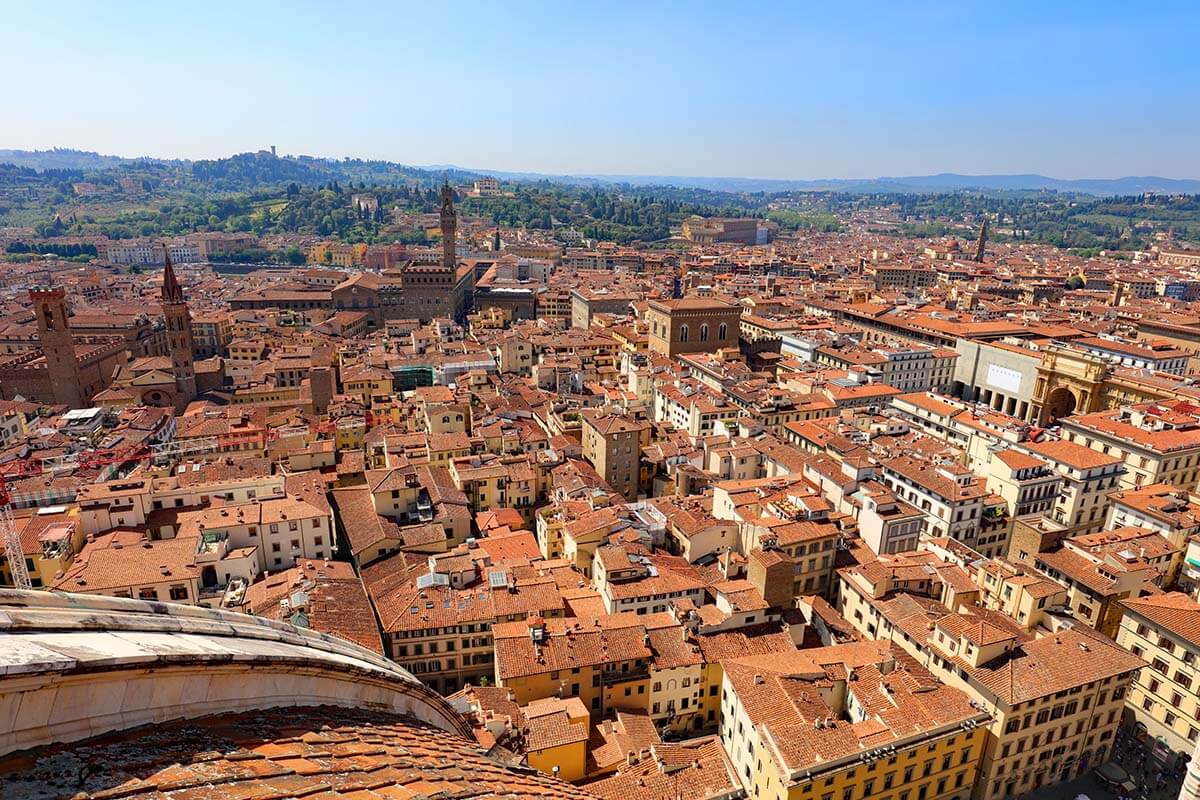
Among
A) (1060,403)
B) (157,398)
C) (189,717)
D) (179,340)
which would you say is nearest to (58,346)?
(157,398)

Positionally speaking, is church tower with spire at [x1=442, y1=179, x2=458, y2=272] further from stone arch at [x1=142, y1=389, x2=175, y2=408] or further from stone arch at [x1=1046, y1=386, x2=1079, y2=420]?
stone arch at [x1=1046, y1=386, x2=1079, y2=420]

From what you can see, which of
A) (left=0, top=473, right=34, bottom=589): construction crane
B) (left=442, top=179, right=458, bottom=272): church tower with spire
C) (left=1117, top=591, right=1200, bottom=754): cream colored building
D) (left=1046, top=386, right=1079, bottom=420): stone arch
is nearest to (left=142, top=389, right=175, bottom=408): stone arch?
(left=0, top=473, right=34, bottom=589): construction crane

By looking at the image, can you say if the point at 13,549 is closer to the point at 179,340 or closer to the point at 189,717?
the point at 189,717

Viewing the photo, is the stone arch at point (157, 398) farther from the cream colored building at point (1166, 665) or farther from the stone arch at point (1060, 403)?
the stone arch at point (1060, 403)

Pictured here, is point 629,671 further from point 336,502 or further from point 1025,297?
point 1025,297

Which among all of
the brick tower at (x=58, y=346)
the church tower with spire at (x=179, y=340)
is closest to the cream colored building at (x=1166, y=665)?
the church tower with spire at (x=179, y=340)

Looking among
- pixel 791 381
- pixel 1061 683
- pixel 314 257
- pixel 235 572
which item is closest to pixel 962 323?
pixel 791 381
